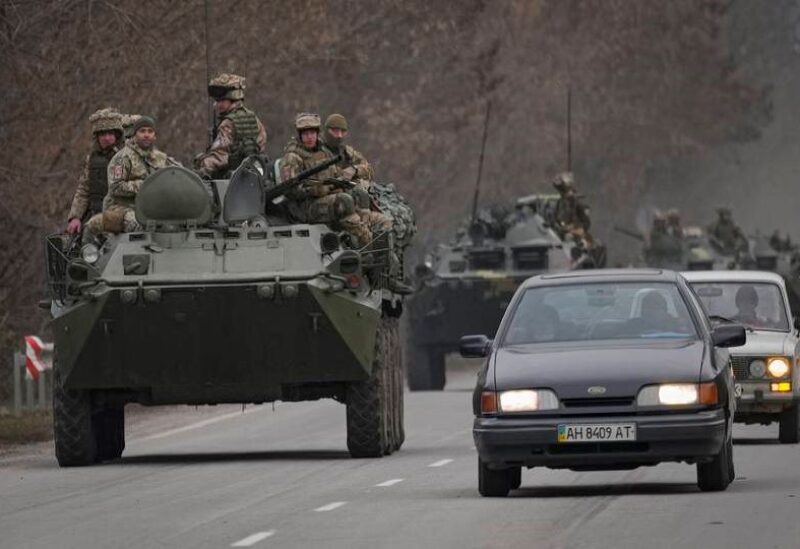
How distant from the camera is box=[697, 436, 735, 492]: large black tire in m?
18.6

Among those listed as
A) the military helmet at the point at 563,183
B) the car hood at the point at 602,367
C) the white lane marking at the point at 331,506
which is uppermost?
the military helmet at the point at 563,183

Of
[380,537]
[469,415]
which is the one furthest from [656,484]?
[469,415]

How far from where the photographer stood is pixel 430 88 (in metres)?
64.7

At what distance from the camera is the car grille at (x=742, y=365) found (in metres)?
24.4

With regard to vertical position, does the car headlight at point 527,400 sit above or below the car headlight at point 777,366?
below

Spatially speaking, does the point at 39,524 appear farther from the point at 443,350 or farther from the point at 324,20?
the point at 324,20

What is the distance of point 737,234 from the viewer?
5200cm

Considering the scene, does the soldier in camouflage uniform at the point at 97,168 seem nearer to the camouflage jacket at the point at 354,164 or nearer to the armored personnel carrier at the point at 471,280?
the camouflage jacket at the point at 354,164

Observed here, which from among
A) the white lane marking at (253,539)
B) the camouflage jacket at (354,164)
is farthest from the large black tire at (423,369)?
the white lane marking at (253,539)

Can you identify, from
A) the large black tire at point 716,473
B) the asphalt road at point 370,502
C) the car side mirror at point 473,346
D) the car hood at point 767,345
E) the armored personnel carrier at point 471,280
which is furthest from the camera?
the armored personnel carrier at point 471,280

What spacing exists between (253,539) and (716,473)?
11.8ft

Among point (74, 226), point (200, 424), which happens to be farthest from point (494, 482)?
point (200, 424)

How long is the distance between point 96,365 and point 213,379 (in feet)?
2.95

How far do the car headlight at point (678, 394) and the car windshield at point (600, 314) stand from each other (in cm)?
85
